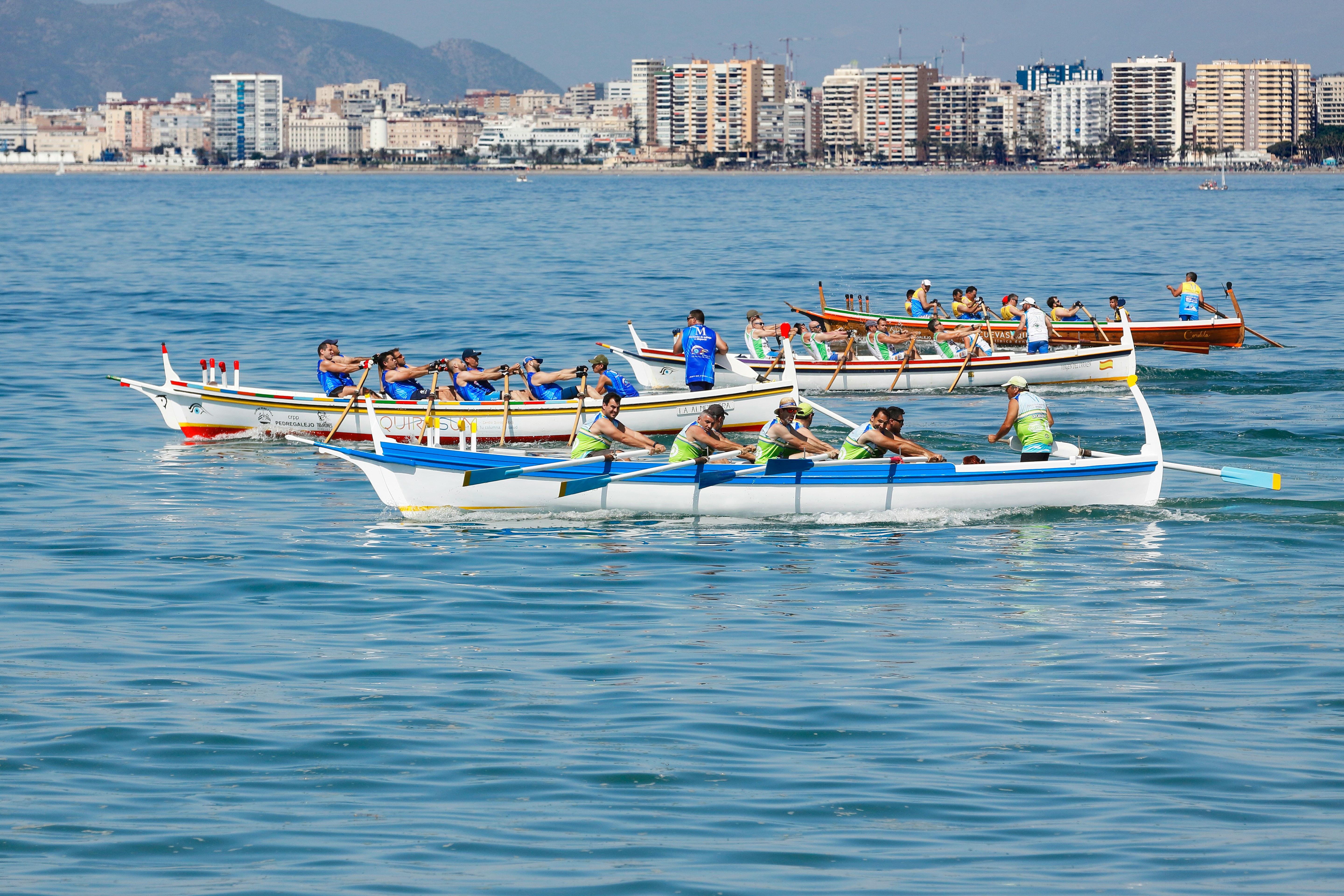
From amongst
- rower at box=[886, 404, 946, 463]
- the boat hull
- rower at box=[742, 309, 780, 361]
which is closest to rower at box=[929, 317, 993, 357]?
rower at box=[742, 309, 780, 361]

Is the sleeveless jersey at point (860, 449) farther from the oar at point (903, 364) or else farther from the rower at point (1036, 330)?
the rower at point (1036, 330)

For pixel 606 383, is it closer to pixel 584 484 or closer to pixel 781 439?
pixel 584 484

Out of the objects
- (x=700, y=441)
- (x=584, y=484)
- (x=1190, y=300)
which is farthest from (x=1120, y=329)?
(x=584, y=484)

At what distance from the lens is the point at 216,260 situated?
266ft

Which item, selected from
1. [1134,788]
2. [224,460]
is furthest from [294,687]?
[224,460]

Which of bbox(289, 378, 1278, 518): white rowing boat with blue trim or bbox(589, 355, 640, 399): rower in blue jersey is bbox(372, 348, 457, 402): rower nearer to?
bbox(589, 355, 640, 399): rower in blue jersey

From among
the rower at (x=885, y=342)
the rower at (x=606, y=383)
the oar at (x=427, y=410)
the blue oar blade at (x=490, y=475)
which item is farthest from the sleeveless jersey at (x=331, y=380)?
the rower at (x=885, y=342)

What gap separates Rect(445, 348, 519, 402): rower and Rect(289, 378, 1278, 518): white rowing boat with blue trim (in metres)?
5.29

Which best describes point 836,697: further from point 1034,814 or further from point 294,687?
point 294,687

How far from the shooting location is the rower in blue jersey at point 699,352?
28641mm

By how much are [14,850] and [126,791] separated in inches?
42.7

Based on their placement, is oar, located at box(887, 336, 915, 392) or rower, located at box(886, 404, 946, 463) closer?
rower, located at box(886, 404, 946, 463)

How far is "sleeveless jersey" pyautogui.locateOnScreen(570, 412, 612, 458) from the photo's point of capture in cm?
2117

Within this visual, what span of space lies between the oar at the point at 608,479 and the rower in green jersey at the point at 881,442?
4.93 feet
